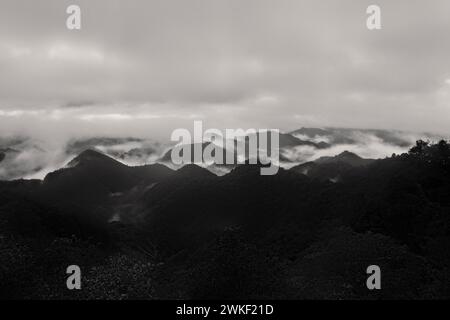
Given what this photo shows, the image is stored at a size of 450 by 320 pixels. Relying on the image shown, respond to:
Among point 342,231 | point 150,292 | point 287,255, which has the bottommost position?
point 287,255

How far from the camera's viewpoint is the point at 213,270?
9212cm

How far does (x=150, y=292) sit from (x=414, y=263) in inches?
2374

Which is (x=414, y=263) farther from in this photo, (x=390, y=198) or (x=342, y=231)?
(x=390, y=198)

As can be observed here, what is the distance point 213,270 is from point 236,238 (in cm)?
1865
